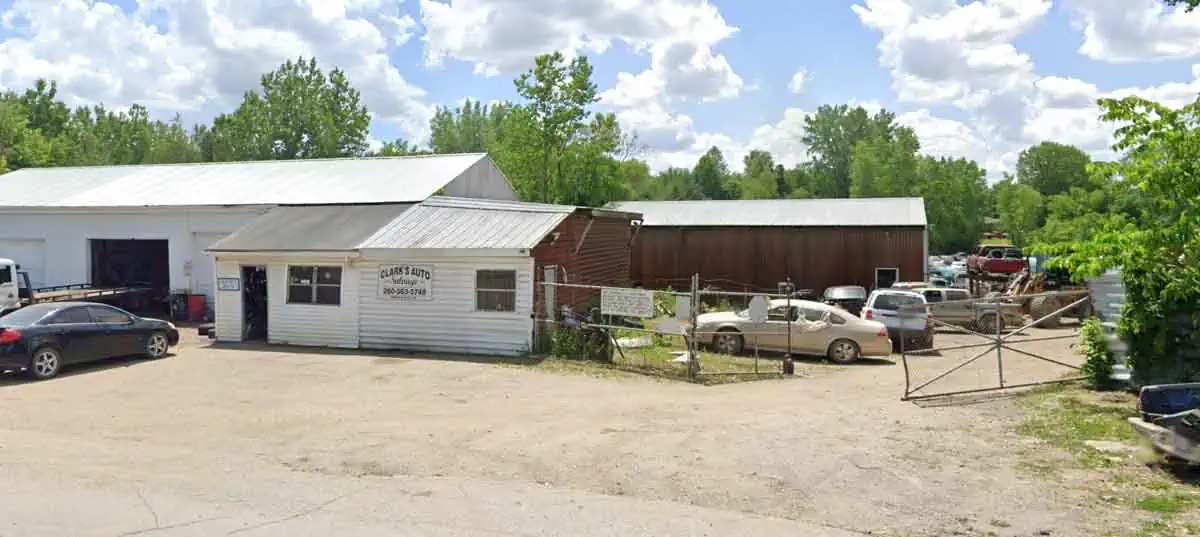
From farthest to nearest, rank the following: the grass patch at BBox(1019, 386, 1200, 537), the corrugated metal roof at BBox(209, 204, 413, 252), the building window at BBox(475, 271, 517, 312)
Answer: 1. the corrugated metal roof at BBox(209, 204, 413, 252)
2. the building window at BBox(475, 271, 517, 312)
3. the grass patch at BBox(1019, 386, 1200, 537)

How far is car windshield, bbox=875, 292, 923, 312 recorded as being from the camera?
75.3ft

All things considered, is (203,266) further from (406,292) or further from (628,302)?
(628,302)

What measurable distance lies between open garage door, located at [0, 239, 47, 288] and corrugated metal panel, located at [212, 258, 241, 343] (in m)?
11.4

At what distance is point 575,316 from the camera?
20.0m

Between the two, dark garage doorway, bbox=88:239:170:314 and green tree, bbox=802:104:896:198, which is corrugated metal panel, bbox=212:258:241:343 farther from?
green tree, bbox=802:104:896:198

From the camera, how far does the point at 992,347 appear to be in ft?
46.6

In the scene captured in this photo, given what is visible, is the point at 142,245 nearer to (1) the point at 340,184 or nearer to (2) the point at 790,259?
(1) the point at 340,184

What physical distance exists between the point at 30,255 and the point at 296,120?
41.3 meters

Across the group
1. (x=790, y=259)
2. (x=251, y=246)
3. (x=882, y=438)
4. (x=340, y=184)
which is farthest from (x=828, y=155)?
(x=882, y=438)

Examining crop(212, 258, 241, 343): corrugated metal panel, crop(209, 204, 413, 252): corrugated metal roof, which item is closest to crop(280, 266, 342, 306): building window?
crop(209, 204, 413, 252): corrugated metal roof

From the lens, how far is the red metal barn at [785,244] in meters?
31.9

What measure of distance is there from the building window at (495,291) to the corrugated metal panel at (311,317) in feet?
10.2

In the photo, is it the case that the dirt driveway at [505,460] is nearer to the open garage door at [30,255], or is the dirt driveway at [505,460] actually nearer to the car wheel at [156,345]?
the car wheel at [156,345]

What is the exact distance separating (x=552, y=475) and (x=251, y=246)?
14370 mm
